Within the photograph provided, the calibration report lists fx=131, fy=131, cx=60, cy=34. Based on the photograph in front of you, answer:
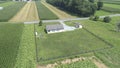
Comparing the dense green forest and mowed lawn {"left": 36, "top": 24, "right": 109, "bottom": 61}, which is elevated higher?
the dense green forest

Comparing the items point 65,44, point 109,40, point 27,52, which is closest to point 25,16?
point 65,44

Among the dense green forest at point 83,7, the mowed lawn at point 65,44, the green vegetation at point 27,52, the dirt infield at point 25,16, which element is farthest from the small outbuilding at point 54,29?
the dense green forest at point 83,7

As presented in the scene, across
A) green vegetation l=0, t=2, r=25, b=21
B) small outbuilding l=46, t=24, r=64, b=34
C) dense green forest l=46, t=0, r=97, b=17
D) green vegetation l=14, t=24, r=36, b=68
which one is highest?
dense green forest l=46, t=0, r=97, b=17

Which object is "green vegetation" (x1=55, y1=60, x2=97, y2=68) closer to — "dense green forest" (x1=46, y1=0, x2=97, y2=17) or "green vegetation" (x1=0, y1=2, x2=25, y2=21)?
"dense green forest" (x1=46, y1=0, x2=97, y2=17)

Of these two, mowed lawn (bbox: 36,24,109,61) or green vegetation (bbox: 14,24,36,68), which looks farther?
mowed lawn (bbox: 36,24,109,61)

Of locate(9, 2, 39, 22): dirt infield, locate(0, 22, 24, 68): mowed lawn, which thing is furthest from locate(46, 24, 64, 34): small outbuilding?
locate(9, 2, 39, 22): dirt infield

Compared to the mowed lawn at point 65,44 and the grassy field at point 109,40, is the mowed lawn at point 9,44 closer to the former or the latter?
the mowed lawn at point 65,44

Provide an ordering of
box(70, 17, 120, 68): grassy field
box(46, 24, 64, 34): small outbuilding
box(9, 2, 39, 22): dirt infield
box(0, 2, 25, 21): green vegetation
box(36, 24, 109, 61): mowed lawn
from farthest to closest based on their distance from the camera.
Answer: box(0, 2, 25, 21): green vegetation → box(9, 2, 39, 22): dirt infield → box(46, 24, 64, 34): small outbuilding → box(36, 24, 109, 61): mowed lawn → box(70, 17, 120, 68): grassy field
